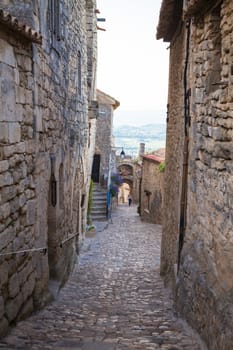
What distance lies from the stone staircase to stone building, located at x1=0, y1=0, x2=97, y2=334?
34.6 ft

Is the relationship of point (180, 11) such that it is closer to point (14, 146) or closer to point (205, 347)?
point (14, 146)

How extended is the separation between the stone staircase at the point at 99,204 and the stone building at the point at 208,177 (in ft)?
43.3

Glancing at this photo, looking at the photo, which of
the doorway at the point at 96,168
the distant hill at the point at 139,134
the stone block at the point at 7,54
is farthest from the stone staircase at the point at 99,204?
the distant hill at the point at 139,134

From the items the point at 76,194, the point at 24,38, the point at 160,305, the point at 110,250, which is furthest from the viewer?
the point at 110,250

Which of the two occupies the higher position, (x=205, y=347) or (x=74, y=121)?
(x=74, y=121)

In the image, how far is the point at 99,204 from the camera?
2078 centimetres

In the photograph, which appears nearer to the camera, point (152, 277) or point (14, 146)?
point (14, 146)

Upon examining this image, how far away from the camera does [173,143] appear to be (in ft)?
27.6

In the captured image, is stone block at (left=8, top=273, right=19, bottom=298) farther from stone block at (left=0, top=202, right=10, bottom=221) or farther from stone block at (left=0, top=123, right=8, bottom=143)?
stone block at (left=0, top=123, right=8, bottom=143)

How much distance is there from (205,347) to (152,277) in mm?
5384

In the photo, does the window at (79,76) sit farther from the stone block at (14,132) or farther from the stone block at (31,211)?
the stone block at (14,132)

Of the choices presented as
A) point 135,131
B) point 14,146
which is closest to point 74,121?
point 14,146

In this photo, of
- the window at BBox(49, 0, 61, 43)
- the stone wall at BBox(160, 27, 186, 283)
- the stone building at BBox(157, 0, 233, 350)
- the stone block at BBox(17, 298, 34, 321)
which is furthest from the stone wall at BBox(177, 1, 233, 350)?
the window at BBox(49, 0, 61, 43)

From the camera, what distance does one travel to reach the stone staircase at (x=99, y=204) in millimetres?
19595
